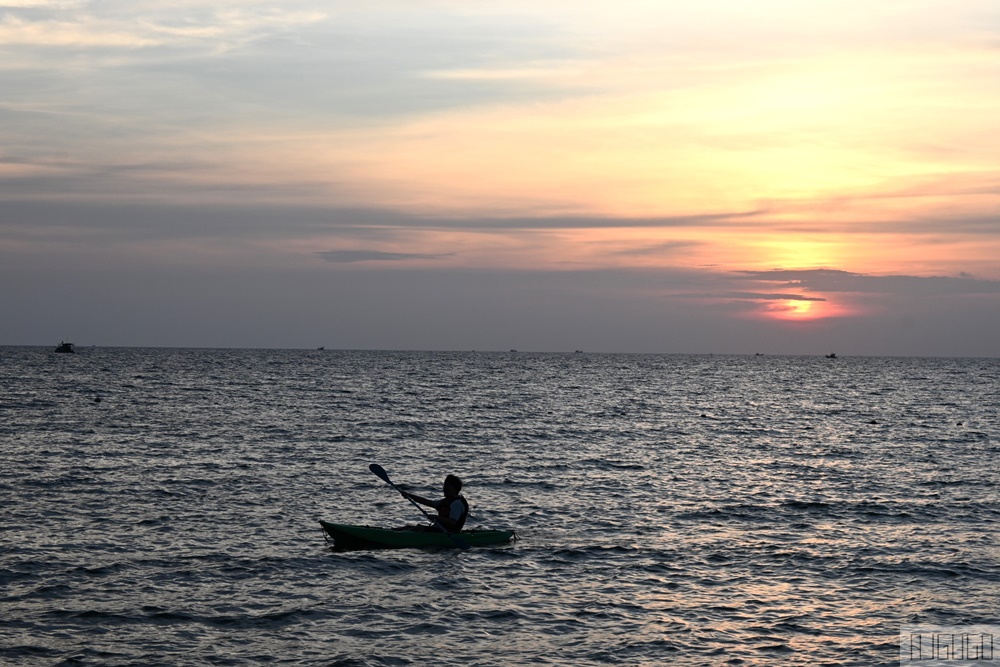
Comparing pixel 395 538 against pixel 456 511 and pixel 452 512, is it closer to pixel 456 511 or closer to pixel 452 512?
pixel 452 512

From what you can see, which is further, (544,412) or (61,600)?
(544,412)

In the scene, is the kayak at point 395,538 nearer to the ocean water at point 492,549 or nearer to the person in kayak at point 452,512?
the person in kayak at point 452,512

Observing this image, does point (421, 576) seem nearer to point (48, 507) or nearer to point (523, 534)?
point (523, 534)

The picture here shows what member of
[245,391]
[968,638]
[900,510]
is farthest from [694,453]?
[245,391]

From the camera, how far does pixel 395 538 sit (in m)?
25.6

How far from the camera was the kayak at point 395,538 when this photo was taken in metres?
25.3

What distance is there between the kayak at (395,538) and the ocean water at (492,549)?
0.37 m

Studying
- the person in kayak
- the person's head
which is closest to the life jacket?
the person in kayak

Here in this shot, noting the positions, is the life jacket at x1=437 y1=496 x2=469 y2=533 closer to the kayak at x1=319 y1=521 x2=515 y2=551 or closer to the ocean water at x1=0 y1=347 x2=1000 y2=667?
the kayak at x1=319 y1=521 x2=515 y2=551

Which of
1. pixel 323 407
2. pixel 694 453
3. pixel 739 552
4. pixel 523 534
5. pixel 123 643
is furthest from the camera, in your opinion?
pixel 323 407

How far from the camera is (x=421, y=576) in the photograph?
22.9 metres

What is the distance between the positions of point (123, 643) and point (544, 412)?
6561cm

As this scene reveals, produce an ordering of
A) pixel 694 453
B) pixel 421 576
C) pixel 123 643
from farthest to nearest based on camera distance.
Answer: pixel 694 453 → pixel 421 576 → pixel 123 643

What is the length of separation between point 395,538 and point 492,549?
8.37 feet
